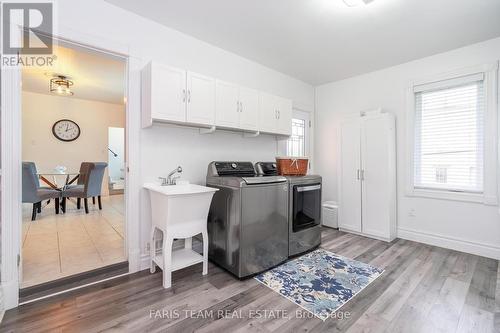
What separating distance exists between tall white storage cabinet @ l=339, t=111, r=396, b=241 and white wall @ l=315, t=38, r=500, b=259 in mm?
222

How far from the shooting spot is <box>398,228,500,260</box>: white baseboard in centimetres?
271

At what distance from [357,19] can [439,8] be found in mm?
723

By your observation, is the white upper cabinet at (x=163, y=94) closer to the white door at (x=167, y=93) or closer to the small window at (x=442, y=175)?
the white door at (x=167, y=93)

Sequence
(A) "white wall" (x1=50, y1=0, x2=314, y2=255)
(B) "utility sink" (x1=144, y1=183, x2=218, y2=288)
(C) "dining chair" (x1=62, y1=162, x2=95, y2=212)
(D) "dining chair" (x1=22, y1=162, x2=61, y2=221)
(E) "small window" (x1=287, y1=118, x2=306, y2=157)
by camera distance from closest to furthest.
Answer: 1. (B) "utility sink" (x1=144, y1=183, x2=218, y2=288)
2. (A) "white wall" (x1=50, y1=0, x2=314, y2=255)
3. (D) "dining chair" (x1=22, y1=162, x2=61, y2=221)
4. (E) "small window" (x1=287, y1=118, x2=306, y2=157)
5. (C) "dining chair" (x1=62, y1=162, x2=95, y2=212)

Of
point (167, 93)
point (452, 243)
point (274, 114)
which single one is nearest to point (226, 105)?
point (167, 93)

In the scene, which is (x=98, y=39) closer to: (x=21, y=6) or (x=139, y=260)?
(x=21, y=6)

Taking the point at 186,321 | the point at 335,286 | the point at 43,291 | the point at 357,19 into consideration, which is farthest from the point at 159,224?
the point at 357,19

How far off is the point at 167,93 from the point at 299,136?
8.95ft

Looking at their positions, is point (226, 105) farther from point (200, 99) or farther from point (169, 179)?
point (169, 179)

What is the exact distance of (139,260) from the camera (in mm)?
2328

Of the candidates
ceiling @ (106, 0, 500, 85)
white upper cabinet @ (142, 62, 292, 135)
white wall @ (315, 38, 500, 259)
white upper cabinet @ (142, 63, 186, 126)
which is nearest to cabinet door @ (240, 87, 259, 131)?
white upper cabinet @ (142, 62, 292, 135)

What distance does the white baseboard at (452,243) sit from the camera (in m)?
2.71

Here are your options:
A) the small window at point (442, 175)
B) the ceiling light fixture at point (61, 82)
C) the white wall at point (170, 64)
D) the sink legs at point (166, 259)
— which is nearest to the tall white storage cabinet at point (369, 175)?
the small window at point (442, 175)
